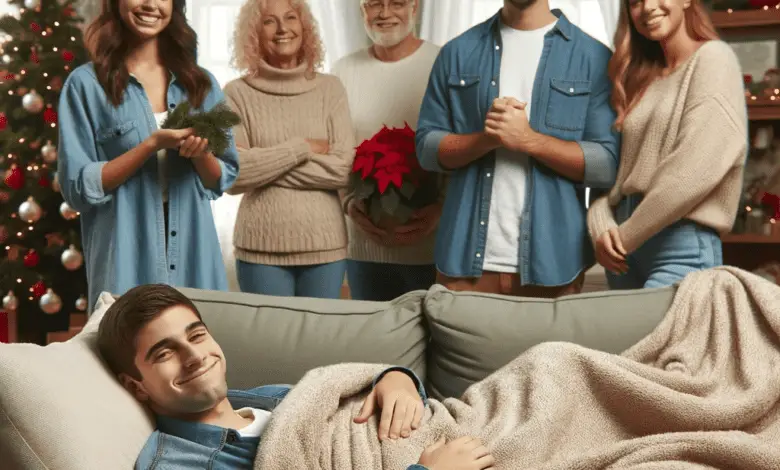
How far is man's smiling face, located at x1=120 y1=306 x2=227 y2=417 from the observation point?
1.54m

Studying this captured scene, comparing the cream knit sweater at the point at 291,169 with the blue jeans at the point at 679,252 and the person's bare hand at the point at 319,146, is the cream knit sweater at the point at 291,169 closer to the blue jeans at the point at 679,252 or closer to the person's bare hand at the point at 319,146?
the person's bare hand at the point at 319,146

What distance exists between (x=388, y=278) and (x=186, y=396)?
155 centimetres

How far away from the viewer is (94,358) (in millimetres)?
1598

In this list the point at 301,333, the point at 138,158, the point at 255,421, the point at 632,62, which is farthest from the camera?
the point at 632,62

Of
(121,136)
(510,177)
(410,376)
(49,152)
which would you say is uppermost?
(121,136)

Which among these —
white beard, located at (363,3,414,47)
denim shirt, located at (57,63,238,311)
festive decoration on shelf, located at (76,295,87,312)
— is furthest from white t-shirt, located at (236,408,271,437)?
festive decoration on shelf, located at (76,295,87,312)

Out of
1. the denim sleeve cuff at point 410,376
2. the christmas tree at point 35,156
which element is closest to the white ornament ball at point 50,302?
the christmas tree at point 35,156

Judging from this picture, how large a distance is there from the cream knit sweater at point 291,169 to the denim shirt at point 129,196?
31cm

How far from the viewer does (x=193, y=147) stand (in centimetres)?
248

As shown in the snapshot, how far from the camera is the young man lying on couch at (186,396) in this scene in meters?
1.54

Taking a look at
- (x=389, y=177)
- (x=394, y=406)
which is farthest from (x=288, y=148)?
(x=394, y=406)

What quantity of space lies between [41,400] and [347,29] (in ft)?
9.12

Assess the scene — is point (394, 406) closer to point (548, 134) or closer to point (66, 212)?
point (548, 134)

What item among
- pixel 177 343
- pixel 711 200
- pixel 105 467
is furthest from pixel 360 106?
pixel 105 467
